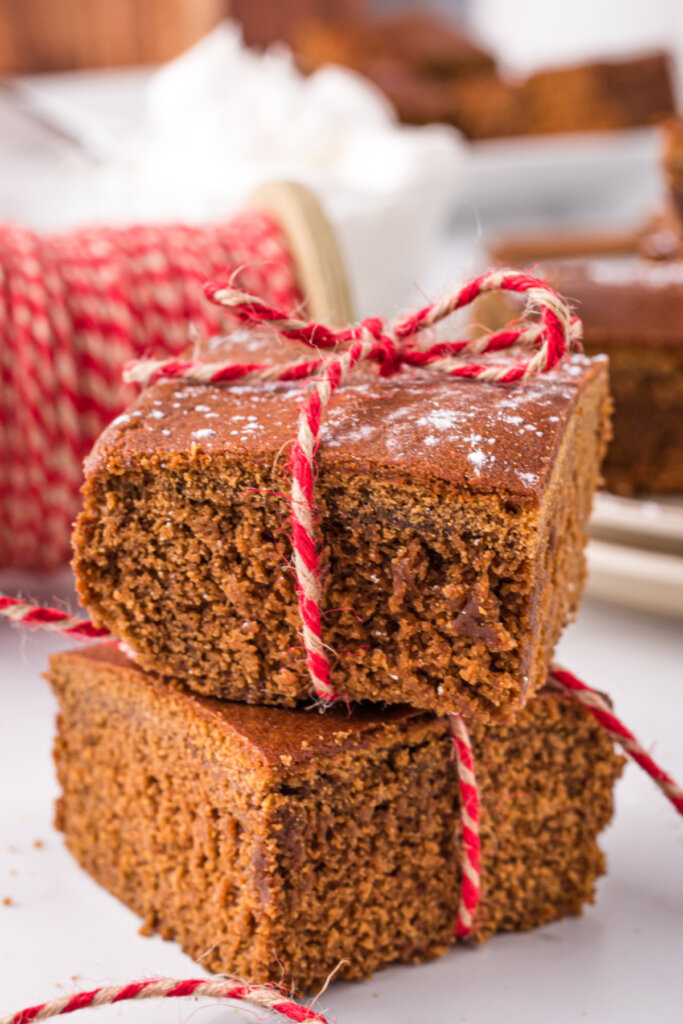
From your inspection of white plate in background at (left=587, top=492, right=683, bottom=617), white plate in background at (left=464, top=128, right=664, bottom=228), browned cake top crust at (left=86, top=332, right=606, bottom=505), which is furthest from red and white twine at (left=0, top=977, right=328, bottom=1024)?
white plate in background at (left=464, top=128, right=664, bottom=228)

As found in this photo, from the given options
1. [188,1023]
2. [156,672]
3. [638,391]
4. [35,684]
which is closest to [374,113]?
[638,391]

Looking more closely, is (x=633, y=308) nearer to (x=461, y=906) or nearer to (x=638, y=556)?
(x=638, y=556)

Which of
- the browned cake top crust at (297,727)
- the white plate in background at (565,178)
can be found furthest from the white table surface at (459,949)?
the white plate in background at (565,178)

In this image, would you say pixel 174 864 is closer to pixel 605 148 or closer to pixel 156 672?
pixel 156 672

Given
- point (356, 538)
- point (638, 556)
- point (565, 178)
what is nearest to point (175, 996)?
point (356, 538)

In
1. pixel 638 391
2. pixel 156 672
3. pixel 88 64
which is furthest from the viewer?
pixel 88 64

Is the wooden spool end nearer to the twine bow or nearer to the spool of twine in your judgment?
the spool of twine
